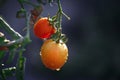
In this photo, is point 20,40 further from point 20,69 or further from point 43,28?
point 43,28

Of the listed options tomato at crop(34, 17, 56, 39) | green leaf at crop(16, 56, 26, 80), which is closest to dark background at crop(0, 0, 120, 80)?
tomato at crop(34, 17, 56, 39)

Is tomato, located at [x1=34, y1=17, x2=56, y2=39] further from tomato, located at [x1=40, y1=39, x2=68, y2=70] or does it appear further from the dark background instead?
the dark background

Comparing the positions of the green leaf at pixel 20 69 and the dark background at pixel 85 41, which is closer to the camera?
the green leaf at pixel 20 69

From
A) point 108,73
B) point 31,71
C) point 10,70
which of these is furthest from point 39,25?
point 108,73

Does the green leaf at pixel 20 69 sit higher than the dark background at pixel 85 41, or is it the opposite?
the green leaf at pixel 20 69

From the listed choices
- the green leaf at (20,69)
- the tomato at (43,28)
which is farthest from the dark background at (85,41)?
the green leaf at (20,69)

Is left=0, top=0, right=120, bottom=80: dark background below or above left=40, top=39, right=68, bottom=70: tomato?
→ below

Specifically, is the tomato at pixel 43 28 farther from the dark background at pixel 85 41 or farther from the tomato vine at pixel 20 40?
the dark background at pixel 85 41
